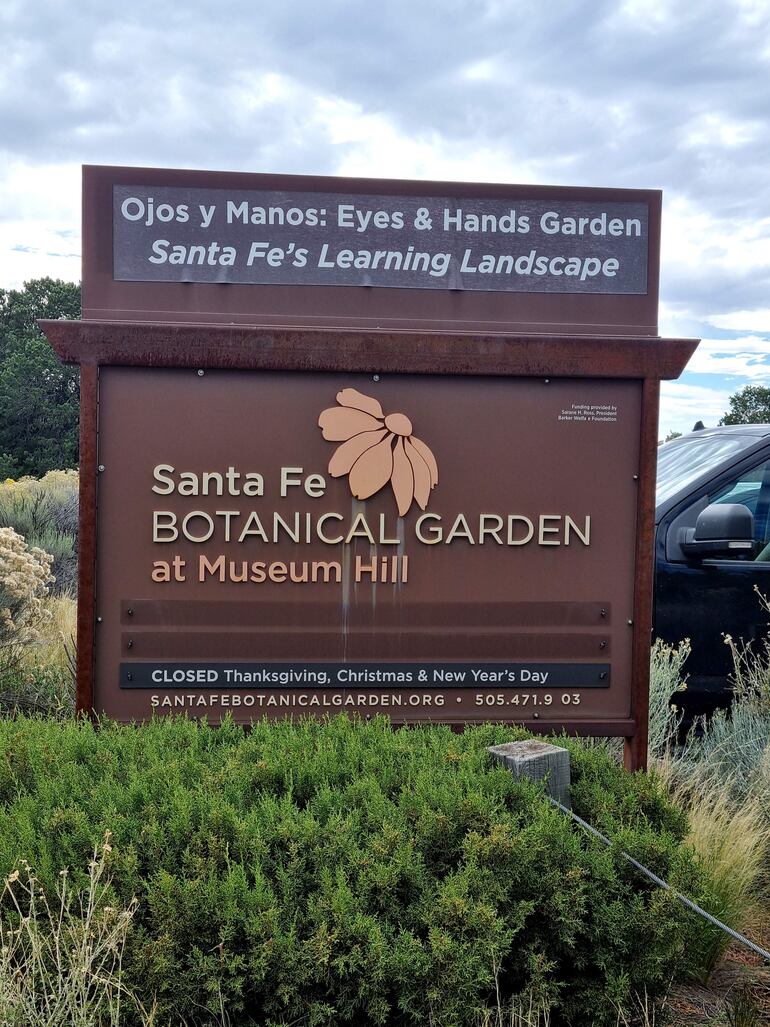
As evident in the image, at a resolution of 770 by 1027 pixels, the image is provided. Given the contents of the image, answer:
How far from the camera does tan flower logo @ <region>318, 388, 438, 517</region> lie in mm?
4082

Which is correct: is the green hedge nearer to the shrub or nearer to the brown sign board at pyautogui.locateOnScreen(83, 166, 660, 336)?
the brown sign board at pyautogui.locateOnScreen(83, 166, 660, 336)

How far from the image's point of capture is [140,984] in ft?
8.16

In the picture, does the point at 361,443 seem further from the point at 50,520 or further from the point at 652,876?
the point at 50,520

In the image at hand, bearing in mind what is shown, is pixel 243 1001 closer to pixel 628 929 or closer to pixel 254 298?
pixel 628 929

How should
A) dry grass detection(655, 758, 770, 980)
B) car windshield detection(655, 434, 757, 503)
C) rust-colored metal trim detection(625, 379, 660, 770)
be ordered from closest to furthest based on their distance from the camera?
dry grass detection(655, 758, 770, 980), rust-colored metal trim detection(625, 379, 660, 770), car windshield detection(655, 434, 757, 503)

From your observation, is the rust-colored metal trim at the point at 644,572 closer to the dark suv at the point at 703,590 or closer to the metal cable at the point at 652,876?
the metal cable at the point at 652,876

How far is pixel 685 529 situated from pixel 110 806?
13.5ft

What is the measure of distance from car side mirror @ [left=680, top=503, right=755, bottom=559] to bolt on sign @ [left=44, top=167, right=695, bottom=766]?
154 cm

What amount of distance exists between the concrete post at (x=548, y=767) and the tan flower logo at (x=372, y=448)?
1.29 m

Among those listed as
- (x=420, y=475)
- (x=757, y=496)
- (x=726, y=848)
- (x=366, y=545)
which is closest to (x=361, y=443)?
(x=420, y=475)

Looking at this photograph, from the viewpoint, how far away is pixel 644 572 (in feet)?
14.0

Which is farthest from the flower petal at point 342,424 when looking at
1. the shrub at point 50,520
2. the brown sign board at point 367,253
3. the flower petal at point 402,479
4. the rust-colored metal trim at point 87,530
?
the shrub at point 50,520

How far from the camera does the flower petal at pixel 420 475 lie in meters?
4.12

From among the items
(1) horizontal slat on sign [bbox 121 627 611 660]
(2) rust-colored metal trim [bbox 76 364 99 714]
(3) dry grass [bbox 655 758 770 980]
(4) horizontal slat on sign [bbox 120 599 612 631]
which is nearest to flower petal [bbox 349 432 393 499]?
(4) horizontal slat on sign [bbox 120 599 612 631]
